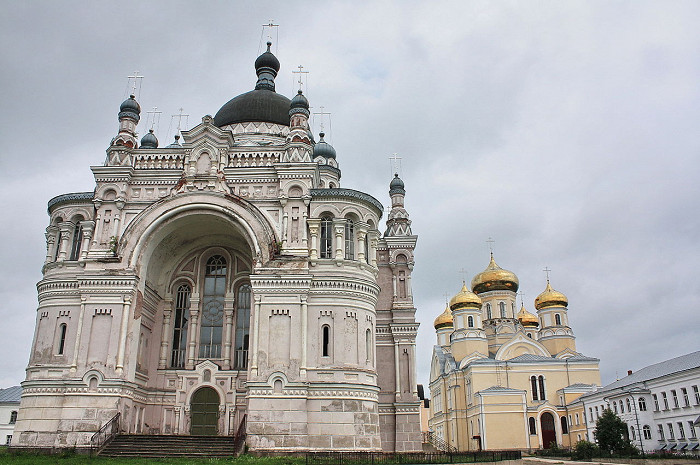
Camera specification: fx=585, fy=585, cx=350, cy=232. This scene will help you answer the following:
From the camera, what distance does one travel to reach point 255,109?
34438 millimetres

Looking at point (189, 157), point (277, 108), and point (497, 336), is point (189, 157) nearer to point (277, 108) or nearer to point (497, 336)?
point (277, 108)

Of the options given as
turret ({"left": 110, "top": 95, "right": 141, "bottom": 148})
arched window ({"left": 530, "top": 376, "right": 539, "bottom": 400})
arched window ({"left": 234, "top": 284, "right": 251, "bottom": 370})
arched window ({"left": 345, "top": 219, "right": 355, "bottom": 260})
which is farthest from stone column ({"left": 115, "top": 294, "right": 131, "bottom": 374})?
arched window ({"left": 530, "top": 376, "right": 539, "bottom": 400})

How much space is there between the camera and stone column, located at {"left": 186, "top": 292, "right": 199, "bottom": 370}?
86.7 feet

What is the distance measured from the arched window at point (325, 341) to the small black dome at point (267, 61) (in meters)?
21.6

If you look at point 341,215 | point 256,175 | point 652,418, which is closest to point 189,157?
point 256,175

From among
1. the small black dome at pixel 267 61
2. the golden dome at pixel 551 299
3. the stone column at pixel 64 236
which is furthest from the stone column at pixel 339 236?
the golden dome at pixel 551 299

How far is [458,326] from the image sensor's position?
5322 centimetres

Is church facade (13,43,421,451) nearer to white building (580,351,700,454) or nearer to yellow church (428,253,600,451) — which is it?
white building (580,351,700,454)

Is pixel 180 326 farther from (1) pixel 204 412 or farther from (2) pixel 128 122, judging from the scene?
(2) pixel 128 122

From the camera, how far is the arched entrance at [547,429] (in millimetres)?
44994

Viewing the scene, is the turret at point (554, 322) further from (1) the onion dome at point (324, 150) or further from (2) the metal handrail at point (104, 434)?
(2) the metal handrail at point (104, 434)

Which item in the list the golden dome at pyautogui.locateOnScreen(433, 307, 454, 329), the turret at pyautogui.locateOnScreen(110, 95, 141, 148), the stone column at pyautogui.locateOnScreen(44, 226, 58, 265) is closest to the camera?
the stone column at pyautogui.locateOnScreen(44, 226, 58, 265)

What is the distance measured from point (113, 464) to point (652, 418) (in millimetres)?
27733

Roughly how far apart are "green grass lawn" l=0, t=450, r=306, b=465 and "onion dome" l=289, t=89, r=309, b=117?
1547 centimetres
